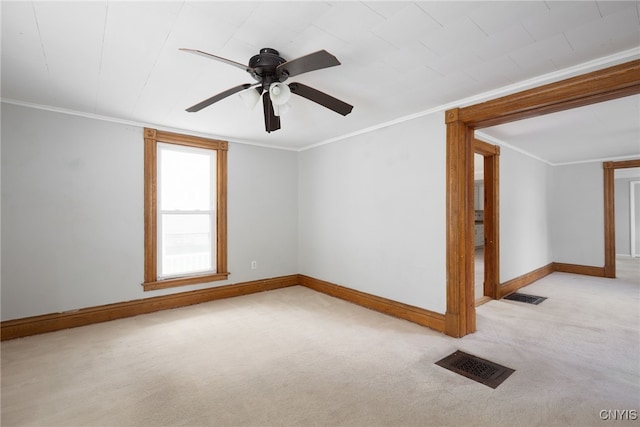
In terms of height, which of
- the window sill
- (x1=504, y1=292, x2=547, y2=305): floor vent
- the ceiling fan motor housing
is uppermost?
the ceiling fan motor housing

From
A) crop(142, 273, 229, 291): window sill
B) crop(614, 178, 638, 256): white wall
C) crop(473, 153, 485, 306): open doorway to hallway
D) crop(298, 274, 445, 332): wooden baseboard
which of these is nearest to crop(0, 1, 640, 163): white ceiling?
crop(473, 153, 485, 306): open doorway to hallway

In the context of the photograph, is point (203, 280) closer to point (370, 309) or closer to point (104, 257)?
point (104, 257)

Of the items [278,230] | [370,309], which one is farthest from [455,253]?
[278,230]

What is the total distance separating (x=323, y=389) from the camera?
6.78ft

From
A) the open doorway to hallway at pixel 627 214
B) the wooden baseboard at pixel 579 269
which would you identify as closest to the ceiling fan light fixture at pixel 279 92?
the wooden baseboard at pixel 579 269

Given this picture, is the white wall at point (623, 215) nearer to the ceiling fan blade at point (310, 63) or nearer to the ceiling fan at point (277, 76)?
the ceiling fan at point (277, 76)

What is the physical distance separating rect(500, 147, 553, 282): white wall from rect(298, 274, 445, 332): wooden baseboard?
1938 mm

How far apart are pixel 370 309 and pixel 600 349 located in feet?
7.23

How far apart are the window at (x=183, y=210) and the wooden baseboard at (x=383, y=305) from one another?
1.48 metres

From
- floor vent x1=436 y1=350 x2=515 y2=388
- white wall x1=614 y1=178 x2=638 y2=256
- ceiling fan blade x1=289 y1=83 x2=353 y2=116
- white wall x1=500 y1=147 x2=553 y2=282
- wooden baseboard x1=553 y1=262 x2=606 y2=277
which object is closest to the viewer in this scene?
ceiling fan blade x1=289 y1=83 x2=353 y2=116

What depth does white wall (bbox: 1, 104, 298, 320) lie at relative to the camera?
9.62 ft

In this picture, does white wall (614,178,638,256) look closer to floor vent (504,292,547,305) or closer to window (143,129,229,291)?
floor vent (504,292,547,305)

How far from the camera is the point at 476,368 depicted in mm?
2359

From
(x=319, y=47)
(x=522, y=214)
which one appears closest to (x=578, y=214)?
(x=522, y=214)
